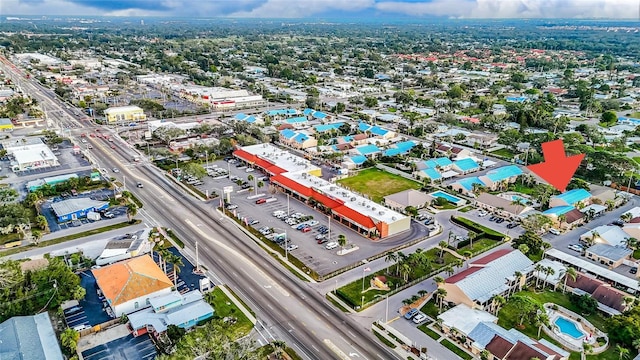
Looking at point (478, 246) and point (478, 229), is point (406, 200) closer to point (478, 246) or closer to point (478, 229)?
point (478, 229)

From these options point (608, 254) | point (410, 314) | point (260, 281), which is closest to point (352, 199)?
point (260, 281)

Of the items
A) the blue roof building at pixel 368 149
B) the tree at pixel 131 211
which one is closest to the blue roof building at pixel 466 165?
the blue roof building at pixel 368 149

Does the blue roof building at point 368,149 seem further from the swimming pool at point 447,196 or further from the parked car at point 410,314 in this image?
the parked car at point 410,314

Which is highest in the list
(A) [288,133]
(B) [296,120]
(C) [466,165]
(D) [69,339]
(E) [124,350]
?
(A) [288,133]

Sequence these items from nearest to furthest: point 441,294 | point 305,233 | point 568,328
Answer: point 568,328 → point 441,294 → point 305,233

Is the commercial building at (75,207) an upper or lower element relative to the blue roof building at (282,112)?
lower

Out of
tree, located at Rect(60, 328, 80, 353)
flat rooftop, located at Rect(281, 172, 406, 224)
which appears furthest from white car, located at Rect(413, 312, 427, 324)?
tree, located at Rect(60, 328, 80, 353)

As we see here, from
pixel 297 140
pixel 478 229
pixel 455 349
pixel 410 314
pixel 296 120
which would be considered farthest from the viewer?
pixel 296 120
